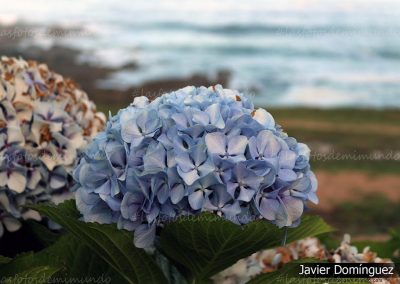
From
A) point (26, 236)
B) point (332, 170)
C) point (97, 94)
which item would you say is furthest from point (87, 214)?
point (97, 94)

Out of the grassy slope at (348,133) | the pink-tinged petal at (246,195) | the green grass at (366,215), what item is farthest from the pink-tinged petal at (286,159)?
the grassy slope at (348,133)

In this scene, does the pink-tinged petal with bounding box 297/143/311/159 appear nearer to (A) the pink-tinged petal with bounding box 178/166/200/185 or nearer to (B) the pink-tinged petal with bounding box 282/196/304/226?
(B) the pink-tinged petal with bounding box 282/196/304/226

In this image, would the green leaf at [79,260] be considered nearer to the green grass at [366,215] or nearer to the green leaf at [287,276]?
the green leaf at [287,276]

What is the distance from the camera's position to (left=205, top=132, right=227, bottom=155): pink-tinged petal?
186 centimetres

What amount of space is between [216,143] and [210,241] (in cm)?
22

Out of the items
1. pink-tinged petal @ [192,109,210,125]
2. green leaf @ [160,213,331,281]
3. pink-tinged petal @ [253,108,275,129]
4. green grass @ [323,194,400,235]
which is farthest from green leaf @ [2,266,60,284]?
green grass @ [323,194,400,235]

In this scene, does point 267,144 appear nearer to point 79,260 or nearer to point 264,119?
point 264,119

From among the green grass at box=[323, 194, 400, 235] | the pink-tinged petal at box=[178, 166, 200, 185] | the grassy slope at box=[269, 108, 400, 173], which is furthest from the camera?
the grassy slope at box=[269, 108, 400, 173]

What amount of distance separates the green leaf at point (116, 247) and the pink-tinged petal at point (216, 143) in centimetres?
29

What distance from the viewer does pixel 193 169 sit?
72.9 inches

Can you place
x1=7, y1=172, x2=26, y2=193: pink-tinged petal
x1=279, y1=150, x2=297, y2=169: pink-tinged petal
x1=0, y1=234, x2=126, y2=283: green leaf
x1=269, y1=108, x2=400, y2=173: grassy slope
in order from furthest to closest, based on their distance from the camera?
x1=269, y1=108, x2=400, y2=173: grassy slope
x1=7, y1=172, x2=26, y2=193: pink-tinged petal
x1=0, y1=234, x2=126, y2=283: green leaf
x1=279, y1=150, x2=297, y2=169: pink-tinged petal

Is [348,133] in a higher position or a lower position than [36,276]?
lower

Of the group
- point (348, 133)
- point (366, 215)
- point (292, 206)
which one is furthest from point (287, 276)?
point (348, 133)

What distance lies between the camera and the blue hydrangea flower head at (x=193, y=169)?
186cm
